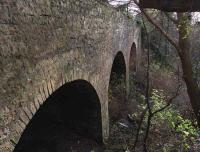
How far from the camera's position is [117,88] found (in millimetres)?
12859

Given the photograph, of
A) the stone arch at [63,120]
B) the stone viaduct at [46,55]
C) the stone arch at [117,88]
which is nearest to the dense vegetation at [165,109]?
the stone arch at [117,88]

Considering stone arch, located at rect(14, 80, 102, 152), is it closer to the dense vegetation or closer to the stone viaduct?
the stone viaduct

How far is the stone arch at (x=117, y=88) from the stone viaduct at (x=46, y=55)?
2.89m

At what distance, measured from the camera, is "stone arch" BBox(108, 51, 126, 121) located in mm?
11844

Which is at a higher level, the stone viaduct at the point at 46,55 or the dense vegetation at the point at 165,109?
the stone viaduct at the point at 46,55

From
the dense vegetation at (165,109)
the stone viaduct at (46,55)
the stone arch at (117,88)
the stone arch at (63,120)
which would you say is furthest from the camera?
the stone arch at (117,88)

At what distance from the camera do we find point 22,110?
4230mm

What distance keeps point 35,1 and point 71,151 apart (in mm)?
4850

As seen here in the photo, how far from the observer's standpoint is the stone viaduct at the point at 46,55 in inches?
154

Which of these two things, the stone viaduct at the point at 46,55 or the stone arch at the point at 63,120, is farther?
the stone arch at the point at 63,120

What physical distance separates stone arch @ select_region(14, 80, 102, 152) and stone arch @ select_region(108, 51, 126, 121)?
2284 mm

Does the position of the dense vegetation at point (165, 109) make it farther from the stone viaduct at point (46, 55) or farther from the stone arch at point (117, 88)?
the stone viaduct at point (46, 55)

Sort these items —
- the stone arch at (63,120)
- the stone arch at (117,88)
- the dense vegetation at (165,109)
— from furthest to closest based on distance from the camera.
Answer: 1. the stone arch at (117,88)
2. the dense vegetation at (165,109)
3. the stone arch at (63,120)

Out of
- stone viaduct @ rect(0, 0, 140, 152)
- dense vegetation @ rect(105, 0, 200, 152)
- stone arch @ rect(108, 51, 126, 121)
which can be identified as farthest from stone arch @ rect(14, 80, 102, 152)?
stone arch @ rect(108, 51, 126, 121)
